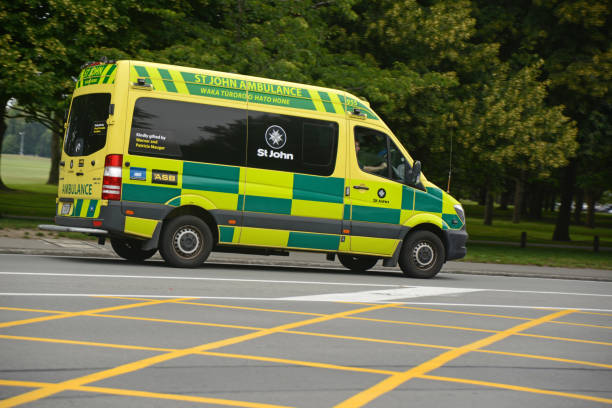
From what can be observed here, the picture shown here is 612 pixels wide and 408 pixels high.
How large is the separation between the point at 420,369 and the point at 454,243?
816cm

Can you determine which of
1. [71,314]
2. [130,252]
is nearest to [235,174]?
[130,252]

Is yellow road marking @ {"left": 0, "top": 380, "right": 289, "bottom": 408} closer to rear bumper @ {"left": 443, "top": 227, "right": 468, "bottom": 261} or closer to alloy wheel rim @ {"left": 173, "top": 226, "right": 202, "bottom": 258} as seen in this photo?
alloy wheel rim @ {"left": 173, "top": 226, "right": 202, "bottom": 258}

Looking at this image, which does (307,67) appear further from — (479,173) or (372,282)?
(479,173)

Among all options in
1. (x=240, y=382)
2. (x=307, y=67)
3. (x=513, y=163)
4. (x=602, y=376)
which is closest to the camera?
(x=240, y=382)

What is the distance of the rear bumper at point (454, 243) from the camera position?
14.0 metres

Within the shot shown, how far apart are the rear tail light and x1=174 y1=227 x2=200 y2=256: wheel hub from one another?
3.65 feet

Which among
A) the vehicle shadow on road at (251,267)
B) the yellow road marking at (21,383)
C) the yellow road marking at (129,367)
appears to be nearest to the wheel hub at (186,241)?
the vehicle shadow on road at (251,267)

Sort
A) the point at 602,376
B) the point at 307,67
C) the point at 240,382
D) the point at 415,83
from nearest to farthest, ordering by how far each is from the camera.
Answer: the point at 240,382 → the point at 602,376 → the point at 307,67 → the point at 415,83

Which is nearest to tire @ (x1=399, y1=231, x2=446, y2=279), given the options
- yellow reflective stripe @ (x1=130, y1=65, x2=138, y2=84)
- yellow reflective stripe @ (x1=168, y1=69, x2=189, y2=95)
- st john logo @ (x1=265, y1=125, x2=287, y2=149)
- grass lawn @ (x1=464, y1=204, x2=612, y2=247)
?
st john logo @ (x1=265, y1=125, x2=287, y2=149)

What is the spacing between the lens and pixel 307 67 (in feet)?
63.6

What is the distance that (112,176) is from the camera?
452 inches

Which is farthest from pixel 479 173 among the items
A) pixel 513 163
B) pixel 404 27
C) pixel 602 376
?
pixel 602 376

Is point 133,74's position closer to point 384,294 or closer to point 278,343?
point 384,294

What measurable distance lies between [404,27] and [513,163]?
15.2 feet
